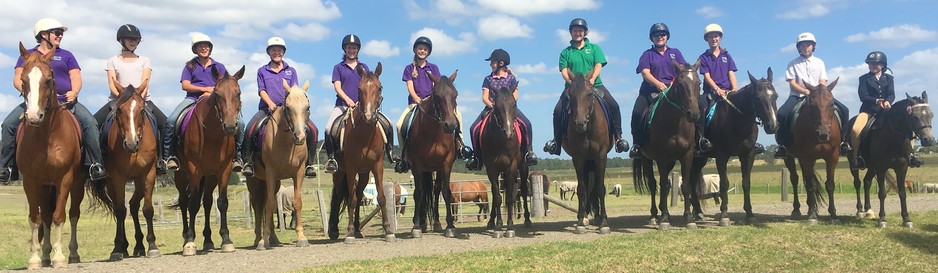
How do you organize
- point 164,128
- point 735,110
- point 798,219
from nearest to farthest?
point 164,128
point 735,110
point 798,219

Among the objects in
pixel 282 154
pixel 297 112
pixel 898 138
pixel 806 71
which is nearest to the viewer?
pixel 297 112

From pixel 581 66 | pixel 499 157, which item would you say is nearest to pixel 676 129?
pixel 581 66

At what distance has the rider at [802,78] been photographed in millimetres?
14461

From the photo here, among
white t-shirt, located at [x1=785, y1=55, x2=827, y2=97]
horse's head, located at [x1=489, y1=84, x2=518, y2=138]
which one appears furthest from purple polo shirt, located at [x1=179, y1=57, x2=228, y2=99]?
white t-shirt, located at [x1=785, y1=55, x2=827, y2=97]

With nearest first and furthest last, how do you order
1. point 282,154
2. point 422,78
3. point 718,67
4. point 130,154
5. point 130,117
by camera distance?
point 130,117, point 130,154, point 282,154, point 422,78, point 718,67

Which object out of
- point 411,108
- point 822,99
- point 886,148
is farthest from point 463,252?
point 886,148

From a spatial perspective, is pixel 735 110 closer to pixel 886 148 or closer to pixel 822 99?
pixel 822 99

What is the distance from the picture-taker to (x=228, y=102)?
34.6 feet

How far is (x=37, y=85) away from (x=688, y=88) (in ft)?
30.6

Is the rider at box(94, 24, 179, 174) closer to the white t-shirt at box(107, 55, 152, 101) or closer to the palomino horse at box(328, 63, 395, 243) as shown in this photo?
the white t-shirt at box(107, 55, 152, 101)

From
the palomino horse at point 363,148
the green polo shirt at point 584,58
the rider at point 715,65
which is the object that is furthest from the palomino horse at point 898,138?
the palomino horse at point 363,148

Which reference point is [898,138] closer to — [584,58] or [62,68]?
[584,58]

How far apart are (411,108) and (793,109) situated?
7.21 meters

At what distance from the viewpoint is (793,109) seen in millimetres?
14312
